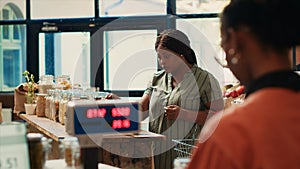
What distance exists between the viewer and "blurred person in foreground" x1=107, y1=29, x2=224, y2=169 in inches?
135

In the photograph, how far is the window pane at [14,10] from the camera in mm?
7805

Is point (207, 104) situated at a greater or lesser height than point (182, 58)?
lesser

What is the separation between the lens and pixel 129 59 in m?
7.42

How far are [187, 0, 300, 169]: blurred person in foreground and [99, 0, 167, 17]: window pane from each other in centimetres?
621

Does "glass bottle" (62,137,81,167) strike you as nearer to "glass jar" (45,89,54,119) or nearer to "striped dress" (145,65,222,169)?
"striped dress" (145,65,222,169)

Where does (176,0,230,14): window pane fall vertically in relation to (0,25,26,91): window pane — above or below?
above

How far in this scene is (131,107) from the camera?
1574 millimetres

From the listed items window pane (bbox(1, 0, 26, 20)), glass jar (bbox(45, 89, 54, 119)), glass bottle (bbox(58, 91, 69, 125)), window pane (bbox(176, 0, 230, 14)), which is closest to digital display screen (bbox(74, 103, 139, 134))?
glass bottle (bbox(58, 91, 69, 125))

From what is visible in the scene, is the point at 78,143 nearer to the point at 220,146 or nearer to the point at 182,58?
the point at 220,146

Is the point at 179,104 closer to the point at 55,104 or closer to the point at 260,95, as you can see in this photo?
the point at 55,104

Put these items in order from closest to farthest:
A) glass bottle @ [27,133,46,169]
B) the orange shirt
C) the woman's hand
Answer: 1. the orange shirt
2. glass bottle @ [27,133,46,169]
3. the woman's hand

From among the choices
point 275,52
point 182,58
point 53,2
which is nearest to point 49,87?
point 182,58

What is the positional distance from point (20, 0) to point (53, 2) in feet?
1.61

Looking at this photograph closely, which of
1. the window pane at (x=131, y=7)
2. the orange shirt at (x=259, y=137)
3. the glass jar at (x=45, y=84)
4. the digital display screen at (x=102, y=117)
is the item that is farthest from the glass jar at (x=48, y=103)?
the orange shirt at (x=259, y=137)
